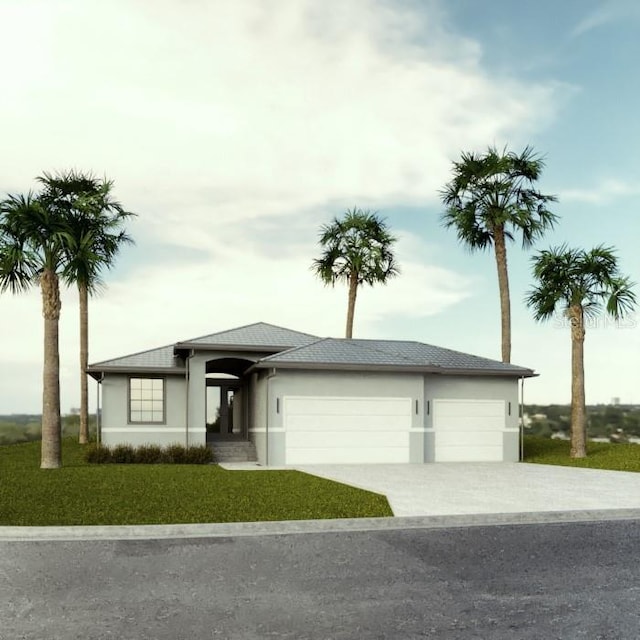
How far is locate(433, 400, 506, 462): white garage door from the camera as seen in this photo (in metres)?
25.9

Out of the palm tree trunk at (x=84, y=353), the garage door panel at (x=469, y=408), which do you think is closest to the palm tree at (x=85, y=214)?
the palm tree trunk at (x=84, y=353)

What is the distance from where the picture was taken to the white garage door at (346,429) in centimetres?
2439

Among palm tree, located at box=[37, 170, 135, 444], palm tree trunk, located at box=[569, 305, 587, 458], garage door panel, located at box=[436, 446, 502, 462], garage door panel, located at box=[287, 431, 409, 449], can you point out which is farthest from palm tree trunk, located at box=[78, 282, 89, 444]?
palm tree trunk, located at box=[569, 305, 587, 458]

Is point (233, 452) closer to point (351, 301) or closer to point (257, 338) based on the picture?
point (257, 338)

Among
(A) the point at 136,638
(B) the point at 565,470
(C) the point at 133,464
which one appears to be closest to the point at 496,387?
(B) the point at 565,470

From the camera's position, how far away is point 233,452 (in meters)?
27.7

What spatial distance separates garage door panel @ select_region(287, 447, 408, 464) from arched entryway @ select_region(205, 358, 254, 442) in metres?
6.47

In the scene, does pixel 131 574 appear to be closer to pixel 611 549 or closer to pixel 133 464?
pixel 611 549

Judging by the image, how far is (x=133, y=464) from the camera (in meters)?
25.3

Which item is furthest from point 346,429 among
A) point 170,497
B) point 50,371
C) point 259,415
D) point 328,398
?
point 170,497

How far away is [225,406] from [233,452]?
3.98 meters

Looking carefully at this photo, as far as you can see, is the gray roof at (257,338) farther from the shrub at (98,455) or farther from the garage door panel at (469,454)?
the garage door panel at (469,454)

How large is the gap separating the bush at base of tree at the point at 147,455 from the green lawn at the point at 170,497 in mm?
3112

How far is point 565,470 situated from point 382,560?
14439mm
